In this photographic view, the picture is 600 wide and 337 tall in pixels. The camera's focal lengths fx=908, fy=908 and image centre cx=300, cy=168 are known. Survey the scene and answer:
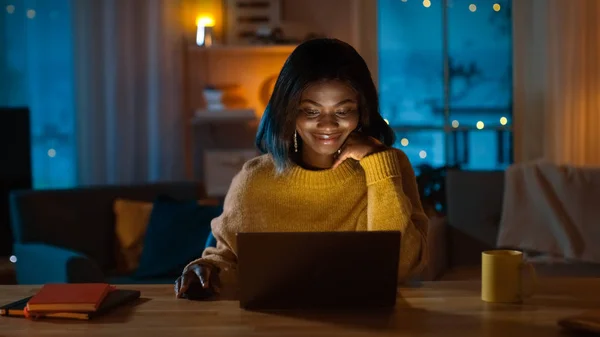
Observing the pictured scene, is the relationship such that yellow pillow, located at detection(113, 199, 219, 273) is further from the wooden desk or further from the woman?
the wooden desk

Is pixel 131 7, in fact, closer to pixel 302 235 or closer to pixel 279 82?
pixel 279 82

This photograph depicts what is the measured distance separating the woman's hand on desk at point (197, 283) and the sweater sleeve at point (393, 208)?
394 millimetres

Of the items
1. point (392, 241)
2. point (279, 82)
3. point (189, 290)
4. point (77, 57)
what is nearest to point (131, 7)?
point (77, 57)

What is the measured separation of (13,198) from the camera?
3.67m

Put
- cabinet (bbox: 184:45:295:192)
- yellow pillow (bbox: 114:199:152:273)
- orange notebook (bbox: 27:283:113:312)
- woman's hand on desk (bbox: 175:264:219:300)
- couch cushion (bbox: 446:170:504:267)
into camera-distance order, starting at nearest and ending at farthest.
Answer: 1. orange notebook (bbox: 27:283:113:312)
2. woman's hand on desk (bbox: 175:264:219:300)
3. yellow pillow (bbox: 114:199:152:273)
4. couch cushion (bbox: 446:170:504:267)
5. cabinet (bbox: 184:45:295:192)

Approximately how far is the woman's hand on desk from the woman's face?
39cm

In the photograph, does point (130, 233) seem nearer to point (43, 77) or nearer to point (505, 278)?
point (43, 77)

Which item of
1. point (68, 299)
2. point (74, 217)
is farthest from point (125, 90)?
point (68, 299)

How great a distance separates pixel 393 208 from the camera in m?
1.99

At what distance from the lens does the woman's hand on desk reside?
1782 mm

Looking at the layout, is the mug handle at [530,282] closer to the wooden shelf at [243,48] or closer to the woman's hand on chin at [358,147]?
the woman's hand on chin at [358,147]

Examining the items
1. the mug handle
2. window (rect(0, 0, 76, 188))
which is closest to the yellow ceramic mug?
the mug handle

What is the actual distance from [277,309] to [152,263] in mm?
2083

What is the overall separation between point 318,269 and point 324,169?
589 mm
